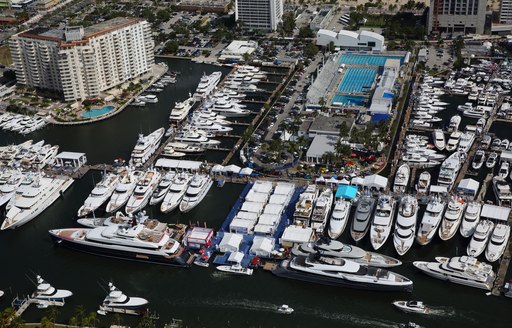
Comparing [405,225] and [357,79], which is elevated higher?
[357,79]

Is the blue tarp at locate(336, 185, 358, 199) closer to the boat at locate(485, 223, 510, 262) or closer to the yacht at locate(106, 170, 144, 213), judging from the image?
the boat at locate(485, 223, 510, 262)

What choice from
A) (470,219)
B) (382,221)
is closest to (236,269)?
(382,221)

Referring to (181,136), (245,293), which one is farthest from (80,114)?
(245,293)

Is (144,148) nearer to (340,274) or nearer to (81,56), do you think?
(81,56)

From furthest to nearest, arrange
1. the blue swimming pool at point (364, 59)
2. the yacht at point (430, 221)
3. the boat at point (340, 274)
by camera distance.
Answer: the blue swimming pool at point (364, 59) < the yacht at point (430, 221) < the boat at point (340, 274)

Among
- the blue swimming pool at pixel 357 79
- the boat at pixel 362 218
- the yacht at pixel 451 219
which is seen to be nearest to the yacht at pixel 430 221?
the yacht at pixel 451 219

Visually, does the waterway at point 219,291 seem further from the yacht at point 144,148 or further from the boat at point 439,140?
the boat at point 439,140
